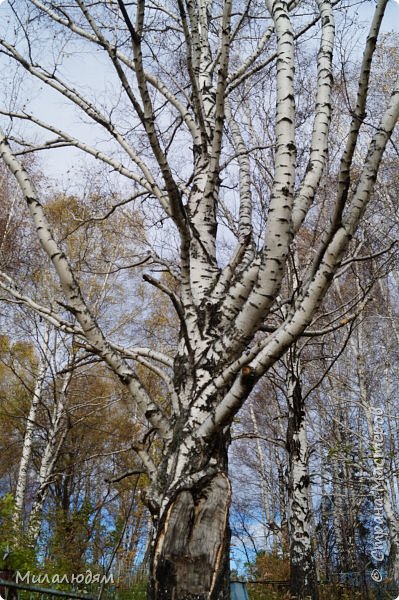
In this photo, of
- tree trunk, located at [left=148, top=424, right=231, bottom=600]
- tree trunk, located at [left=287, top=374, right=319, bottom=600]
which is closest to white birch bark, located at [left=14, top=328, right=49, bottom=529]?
tree trunk, located at [left=287, top=374, right=319, bottom=600]

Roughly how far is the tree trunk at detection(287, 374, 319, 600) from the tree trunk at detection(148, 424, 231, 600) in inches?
160

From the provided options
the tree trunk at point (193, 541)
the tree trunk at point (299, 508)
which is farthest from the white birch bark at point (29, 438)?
the tree trunk at point (193, 541)

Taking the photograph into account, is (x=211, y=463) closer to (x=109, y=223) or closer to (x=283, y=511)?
(x=109, y=223)

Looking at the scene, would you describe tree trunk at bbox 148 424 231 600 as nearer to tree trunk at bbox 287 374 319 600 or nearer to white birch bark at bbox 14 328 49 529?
tree trunk at bbox 287 374 319 600

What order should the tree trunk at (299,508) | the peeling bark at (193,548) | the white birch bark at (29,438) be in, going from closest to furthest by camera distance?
the peeling bark at (193,548)
the tree trunk at (299,508)
the white birch bark at (29,438)

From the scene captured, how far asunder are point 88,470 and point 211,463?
44.5ft

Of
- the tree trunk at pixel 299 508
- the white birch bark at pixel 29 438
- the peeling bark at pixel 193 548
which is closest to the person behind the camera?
the peeling bark at pixel 193 548

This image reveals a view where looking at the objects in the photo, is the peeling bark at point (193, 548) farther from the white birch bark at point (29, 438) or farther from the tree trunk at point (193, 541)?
the white birch bark at point (29, 438)

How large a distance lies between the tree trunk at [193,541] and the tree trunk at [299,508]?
13.4ft

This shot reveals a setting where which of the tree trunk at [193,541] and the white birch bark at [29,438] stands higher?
the white birch bark at [29,438]

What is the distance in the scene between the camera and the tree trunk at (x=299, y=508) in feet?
17.1

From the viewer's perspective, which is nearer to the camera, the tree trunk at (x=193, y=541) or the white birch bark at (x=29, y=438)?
the tree trunk at (x=193, y=541)

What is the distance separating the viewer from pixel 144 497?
72.6 inches

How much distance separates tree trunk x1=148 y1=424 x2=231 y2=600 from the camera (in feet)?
5.21
